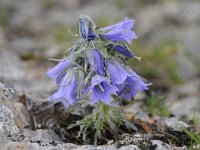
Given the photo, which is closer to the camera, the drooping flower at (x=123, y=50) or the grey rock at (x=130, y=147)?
the grey rock at (x=130, y=147)

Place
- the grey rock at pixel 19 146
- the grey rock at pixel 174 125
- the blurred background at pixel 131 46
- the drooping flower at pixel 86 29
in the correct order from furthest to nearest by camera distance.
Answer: the blurred background at pixel 131 46, the grey rock at pixel 174 125, the drooping flower at pixel 86 29, the grey rock at pixel 19 146

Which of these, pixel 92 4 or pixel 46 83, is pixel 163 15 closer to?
pixel 92 4

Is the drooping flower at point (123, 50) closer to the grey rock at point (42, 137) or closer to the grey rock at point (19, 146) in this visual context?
the grey rock at point (42, 137)

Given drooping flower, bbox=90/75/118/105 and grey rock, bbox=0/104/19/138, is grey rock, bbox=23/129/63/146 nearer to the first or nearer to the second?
grey rock, bbox=0/104/19/138

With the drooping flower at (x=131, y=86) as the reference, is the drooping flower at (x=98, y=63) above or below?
above

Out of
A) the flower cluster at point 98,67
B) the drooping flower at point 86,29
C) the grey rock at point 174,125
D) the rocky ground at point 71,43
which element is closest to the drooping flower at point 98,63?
the flower cluster at point 98,67

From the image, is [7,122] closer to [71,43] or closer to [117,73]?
[117,73]

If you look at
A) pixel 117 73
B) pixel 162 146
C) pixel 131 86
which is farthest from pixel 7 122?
pixel 162 146
